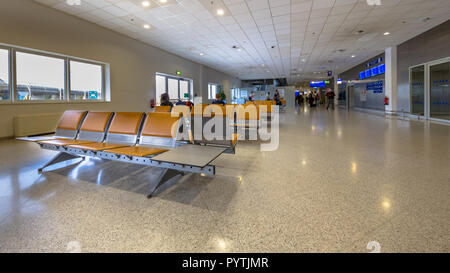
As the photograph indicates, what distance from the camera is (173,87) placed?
12117 millimetres

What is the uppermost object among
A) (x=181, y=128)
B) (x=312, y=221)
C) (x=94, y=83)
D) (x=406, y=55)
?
(x=406, y=55)

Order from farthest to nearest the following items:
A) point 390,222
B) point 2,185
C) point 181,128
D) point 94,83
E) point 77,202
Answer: point 94,83
point 181,128
point 2,185
point 77,202
point 390,222

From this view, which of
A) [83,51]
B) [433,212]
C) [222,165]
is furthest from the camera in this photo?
[83,51]

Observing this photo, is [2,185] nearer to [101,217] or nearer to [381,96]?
[101,217]

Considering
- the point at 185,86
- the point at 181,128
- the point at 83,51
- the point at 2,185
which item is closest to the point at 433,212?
the point at 181,128

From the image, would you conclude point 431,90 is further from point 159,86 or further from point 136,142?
point 159,86

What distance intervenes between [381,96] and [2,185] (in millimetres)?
15535

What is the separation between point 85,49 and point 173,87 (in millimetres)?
5469

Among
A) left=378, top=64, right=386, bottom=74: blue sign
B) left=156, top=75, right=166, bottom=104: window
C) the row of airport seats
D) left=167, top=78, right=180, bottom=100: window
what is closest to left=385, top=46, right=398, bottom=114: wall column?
left=378, top=64, right=386, bottom=74: blue sign

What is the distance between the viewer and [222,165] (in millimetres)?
3268

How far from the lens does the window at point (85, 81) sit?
277 inches

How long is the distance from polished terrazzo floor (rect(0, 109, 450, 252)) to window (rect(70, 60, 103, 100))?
4.44m

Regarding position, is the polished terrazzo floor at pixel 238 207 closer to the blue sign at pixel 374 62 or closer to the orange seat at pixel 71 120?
the orange seat at pixel 71 120

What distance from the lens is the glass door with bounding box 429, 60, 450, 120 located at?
7867mm
